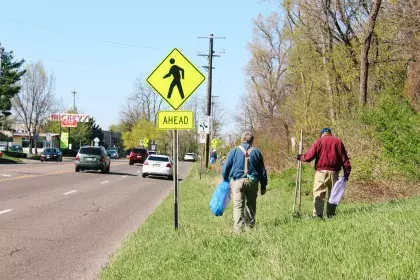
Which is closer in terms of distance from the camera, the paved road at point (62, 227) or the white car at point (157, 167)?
the paved road at point (62, 227)

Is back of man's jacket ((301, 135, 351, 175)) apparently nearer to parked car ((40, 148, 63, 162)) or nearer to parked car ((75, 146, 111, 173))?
parked car ((75, 146, 111, 173))

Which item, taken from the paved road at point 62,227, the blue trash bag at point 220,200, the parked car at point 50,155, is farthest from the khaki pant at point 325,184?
the parked car at point 50,155

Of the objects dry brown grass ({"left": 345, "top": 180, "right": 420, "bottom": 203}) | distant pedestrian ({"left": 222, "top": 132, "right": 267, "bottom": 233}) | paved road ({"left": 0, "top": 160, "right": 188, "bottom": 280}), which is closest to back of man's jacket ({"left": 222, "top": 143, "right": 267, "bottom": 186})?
distant pedestrian ({"left": 222, "top": 132, "right": 267, "bottom": 233})

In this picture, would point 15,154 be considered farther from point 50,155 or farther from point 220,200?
point 220,200

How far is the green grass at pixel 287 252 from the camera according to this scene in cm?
517

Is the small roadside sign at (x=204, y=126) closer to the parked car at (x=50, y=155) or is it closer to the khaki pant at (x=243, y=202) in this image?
the khaki pant at (x=243, y=202)

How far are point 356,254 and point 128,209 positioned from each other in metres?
10.6

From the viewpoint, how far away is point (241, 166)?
9227 millimetres

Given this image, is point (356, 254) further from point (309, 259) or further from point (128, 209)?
point (128, 209)

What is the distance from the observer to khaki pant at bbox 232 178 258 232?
9055mm

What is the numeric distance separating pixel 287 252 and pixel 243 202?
307cm

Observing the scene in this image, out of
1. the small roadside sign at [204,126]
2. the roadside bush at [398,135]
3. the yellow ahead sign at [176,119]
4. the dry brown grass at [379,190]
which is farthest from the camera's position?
the small roadside sign at [204,126]

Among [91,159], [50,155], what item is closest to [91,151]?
[91,159]

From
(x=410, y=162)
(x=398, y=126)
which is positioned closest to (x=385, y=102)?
(x=398, y=126)
